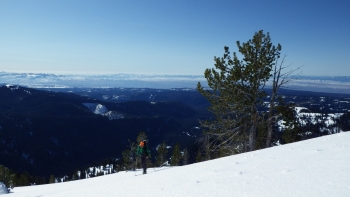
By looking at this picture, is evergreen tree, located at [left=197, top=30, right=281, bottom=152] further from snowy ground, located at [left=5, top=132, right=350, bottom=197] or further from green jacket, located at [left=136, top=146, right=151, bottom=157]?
snowy ground, located at [left=5, top=132, right=350, bottom=197]

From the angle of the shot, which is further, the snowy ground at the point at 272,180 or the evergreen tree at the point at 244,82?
the evergreen tree at the point at 244,82

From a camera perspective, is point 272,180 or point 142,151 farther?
point 142,151

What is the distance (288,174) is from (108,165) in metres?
126

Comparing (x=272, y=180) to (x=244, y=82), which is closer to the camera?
(x=272, y=180)

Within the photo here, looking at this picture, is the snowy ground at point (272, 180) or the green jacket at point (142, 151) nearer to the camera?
the snowy ground at point (272, 180)

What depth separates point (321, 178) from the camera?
5.39m

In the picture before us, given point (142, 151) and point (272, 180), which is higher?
point (272, 180)

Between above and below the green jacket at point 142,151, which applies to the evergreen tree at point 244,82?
above

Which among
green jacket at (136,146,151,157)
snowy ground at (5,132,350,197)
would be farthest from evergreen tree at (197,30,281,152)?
snowy ground at (5,132,350,197)

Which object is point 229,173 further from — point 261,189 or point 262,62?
point 262,62

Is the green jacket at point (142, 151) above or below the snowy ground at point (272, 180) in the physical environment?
below

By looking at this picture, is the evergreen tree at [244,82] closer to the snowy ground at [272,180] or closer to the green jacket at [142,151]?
the green jacket at [142,151]

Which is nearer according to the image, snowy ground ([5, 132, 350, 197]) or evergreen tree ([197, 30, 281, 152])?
snowy ground ([5, 132, 350, 197])

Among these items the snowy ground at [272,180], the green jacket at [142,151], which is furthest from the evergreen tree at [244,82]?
the snowy ground at [272,180]
